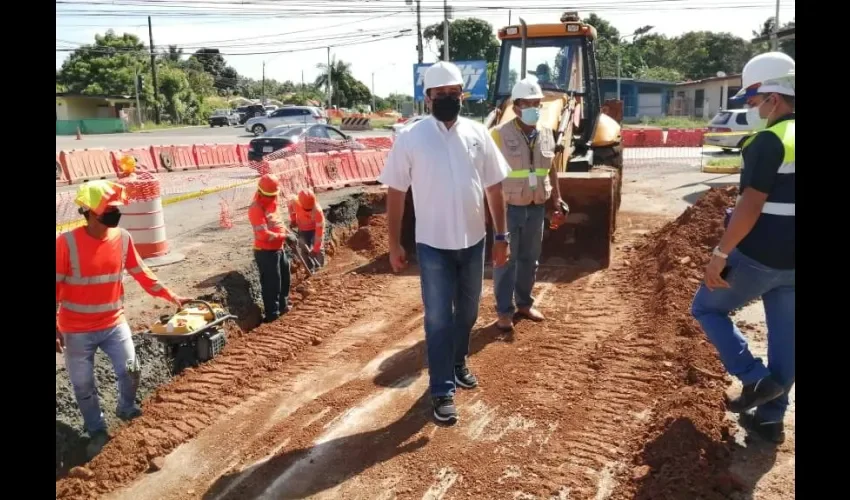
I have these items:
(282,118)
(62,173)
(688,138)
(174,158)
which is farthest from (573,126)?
(282,118)

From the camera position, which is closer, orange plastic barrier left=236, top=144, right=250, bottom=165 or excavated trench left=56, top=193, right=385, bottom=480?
excavated trench left=56, top=193, right=385, bottom=480

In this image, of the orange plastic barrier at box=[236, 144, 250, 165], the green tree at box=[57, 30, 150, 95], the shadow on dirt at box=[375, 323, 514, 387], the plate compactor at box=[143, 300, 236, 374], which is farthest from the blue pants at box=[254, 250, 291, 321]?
the green tree at box=[57, 30, 150, 95]

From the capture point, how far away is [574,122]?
9578 mm

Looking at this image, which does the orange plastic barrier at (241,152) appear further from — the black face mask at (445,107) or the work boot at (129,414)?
the black face mask at (445,107)

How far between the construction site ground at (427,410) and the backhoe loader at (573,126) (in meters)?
1.02

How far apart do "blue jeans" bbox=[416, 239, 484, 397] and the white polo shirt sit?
92 mm

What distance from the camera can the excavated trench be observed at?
14.8 ft

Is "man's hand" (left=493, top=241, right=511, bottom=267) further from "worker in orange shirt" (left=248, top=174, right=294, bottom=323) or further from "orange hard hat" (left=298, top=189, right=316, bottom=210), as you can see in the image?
"orange hard hat" (left=298, top=189, right=316, bottom=210)

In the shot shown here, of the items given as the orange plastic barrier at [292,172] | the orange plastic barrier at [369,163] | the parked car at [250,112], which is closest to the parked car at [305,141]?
the orange plastic barrier at [369,163]

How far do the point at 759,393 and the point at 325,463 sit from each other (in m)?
2.44

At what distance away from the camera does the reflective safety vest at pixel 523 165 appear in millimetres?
5809

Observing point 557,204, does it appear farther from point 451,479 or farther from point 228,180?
point 228,180

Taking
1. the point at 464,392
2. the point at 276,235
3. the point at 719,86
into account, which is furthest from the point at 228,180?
the point at 719,86

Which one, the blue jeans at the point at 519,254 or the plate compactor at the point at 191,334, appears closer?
the plate compactor at the point at 191,334
